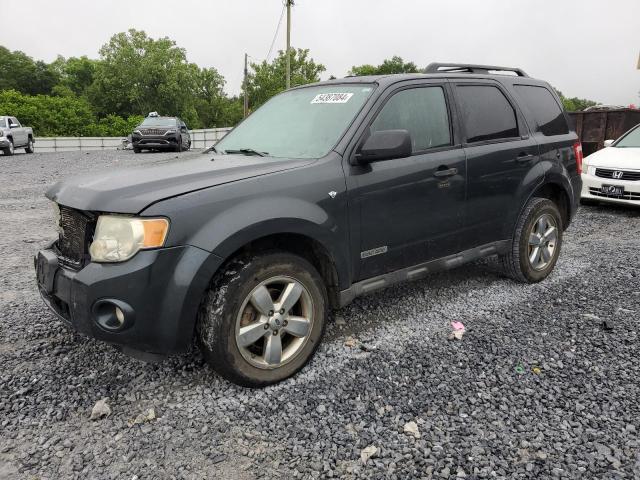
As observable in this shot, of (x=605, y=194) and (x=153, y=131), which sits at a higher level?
(x=153, y=131)

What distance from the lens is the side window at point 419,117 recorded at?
346cm

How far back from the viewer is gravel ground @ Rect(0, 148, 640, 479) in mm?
2312

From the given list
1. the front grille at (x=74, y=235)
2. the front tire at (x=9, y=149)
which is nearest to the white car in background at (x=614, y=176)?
the front grille at (x=74, y=235)

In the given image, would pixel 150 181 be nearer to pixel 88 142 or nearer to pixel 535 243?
pixel 535 243

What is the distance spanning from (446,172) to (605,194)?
5.95m

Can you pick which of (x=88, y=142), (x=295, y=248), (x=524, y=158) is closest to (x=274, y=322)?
(x=295, y=248)

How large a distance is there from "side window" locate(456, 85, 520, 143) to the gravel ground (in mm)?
1399

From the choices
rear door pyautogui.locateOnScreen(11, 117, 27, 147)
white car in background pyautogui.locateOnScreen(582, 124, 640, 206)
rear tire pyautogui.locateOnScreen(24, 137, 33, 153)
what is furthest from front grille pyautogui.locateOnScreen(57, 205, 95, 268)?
rear tire pyautogui.locateOnScreen(24, 137, 33, 153)

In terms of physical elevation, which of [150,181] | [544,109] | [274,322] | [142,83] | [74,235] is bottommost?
[274,322]

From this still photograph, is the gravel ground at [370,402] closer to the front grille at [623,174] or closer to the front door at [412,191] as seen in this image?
the front door at [412,191]

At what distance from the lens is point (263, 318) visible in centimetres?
286

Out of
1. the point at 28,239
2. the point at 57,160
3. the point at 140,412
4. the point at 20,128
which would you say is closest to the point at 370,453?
the point at 140,412

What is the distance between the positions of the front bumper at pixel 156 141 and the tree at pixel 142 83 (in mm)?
44929

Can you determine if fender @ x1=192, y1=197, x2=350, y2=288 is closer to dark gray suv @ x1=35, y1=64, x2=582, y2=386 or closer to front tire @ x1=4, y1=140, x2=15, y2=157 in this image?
dark gray suv @ x1=35, y1=64, x2=582, y2=386
